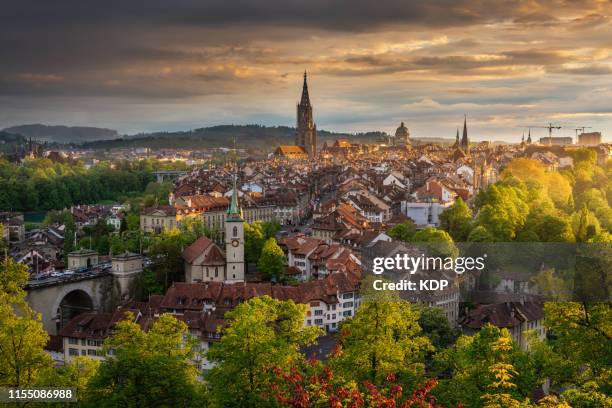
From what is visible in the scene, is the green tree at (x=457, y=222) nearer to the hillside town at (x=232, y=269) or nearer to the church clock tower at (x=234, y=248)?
the hillside town at (x=232, y=269)

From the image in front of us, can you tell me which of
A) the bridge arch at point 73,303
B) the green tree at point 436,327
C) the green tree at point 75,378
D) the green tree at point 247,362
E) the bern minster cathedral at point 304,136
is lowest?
the bridge arch at point 73,303

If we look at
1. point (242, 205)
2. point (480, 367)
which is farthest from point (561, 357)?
point (242, 205)

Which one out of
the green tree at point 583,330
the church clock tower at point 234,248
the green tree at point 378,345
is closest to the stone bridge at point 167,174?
the church clock tower at point 234,248

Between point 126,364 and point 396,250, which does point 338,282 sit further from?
point 126,364

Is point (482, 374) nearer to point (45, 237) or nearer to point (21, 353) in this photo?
point (21, 353)

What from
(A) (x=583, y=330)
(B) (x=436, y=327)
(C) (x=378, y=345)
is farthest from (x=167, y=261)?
(A) (x=583, y=330)

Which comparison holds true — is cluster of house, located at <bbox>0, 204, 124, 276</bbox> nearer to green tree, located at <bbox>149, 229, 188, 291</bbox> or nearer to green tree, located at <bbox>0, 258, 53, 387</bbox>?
green tree, located at <bbox>149, 229, 188, 291</bbox>
